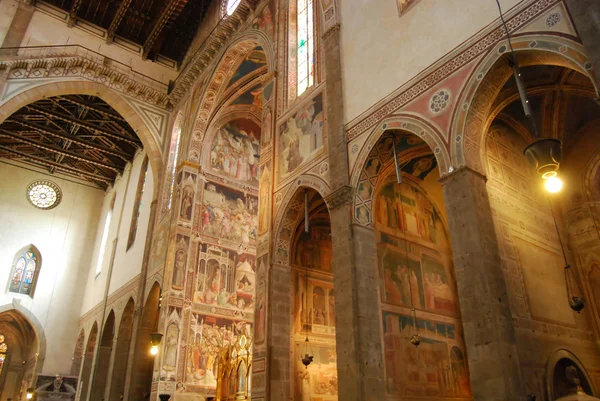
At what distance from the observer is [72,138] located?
69.8 ft

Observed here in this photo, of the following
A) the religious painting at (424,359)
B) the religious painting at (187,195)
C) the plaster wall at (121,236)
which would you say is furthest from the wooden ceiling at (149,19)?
the religious painting at (424,359)

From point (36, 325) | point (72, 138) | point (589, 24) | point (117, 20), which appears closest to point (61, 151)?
point (72, 138)

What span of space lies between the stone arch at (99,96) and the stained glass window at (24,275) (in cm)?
1008

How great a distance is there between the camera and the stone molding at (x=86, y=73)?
15.4 meters

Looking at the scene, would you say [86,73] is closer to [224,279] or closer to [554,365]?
[224,279]

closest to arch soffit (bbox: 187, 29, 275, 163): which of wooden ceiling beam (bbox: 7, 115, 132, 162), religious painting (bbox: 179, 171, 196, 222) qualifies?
religious painting (bbox: 179, 171, 196, 222)

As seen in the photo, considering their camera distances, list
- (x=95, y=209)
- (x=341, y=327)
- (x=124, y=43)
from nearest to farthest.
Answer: (x=341, y=327)
(x=124, y=43)
(x=95, y=209)

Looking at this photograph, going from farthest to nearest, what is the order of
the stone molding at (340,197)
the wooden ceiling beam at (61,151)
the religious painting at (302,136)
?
the wooden ceiling beam at (61,151) → the religious painting at (302,136) → the stone molding at (340,197)

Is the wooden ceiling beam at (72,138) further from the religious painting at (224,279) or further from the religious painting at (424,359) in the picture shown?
the religious painting at (424,359)

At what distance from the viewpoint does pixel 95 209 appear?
25.7 metres

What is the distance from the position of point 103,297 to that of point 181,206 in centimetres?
793

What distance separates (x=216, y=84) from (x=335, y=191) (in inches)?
355

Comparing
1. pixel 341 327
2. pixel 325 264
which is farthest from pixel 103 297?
pixel 341 327

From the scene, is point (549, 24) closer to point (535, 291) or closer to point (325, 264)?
point (535, 291)
